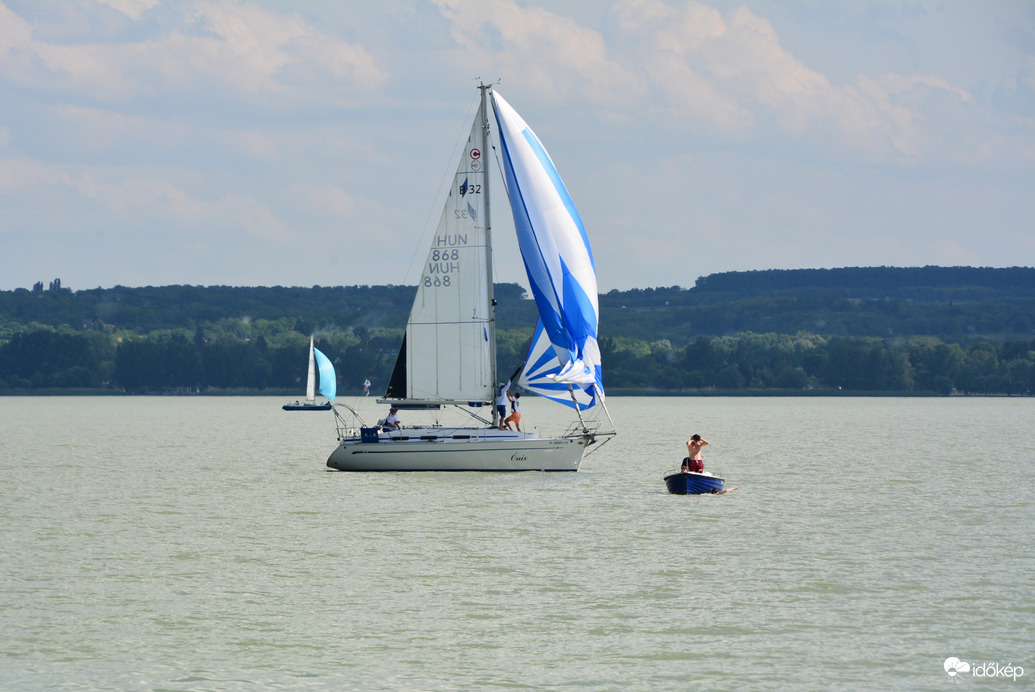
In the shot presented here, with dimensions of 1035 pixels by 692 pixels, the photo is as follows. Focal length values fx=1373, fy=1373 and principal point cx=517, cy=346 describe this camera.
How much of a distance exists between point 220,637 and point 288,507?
19782mm

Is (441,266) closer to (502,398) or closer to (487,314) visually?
(487,314)

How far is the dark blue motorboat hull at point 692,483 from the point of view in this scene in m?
42.1

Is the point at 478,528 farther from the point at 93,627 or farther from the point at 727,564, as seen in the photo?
the point at 93,627

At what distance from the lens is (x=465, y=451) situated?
4403cm

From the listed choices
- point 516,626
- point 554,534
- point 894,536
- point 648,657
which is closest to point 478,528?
point 554,534

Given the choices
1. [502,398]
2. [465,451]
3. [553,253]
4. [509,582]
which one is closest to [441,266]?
[553,253]

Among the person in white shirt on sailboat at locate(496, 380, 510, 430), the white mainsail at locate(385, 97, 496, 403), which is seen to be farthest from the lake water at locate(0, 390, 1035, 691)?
the white mainsail at locate(385, 97, 496, 403)

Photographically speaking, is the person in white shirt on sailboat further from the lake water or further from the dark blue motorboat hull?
the dark blue motorboat hull

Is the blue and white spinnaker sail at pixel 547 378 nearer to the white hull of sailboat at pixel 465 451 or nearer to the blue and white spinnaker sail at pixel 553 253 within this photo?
the blue and white spinnaker sail at pixel 553 253

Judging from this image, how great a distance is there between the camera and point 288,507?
1622 inches

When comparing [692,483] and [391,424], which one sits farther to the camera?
[391,424]

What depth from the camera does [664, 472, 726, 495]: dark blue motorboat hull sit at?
42.1 metres

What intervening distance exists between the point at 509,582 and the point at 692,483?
1670cm

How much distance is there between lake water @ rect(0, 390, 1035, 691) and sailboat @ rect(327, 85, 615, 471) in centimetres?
169
